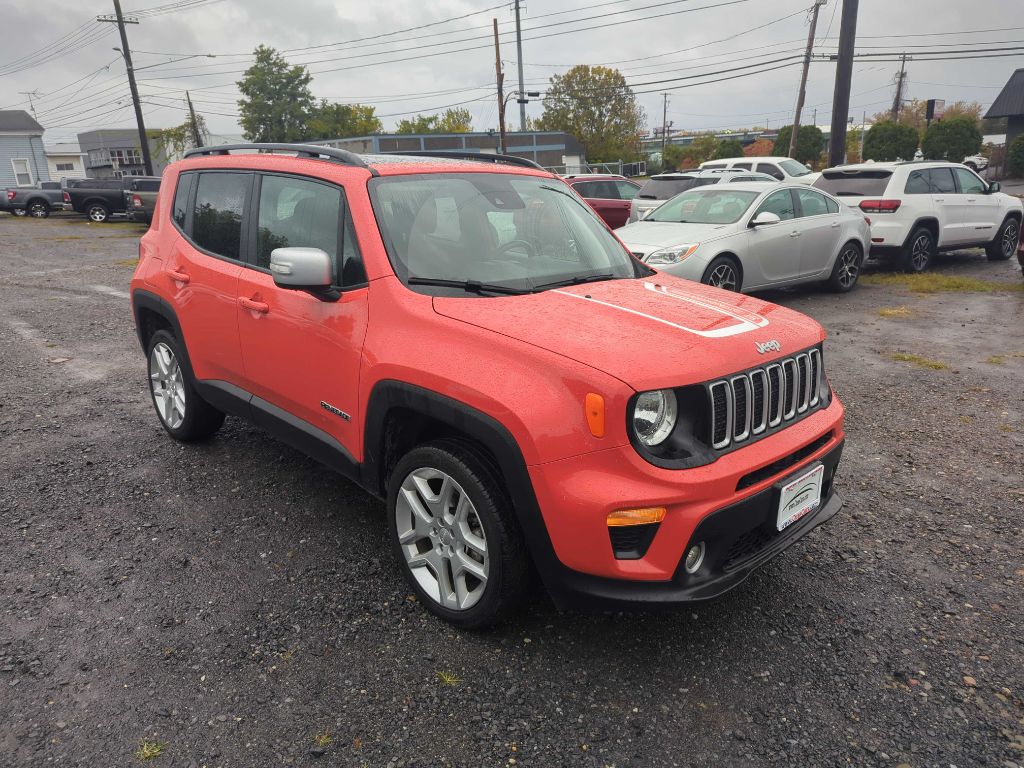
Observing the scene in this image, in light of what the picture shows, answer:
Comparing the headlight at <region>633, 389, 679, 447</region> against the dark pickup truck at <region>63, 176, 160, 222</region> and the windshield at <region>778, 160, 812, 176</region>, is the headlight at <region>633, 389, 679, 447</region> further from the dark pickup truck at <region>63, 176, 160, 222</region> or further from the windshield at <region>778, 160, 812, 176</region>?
the dark pickup truck at <region>63, 176, 160, 222</region>

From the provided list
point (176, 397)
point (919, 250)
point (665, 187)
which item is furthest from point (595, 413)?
point (665, 187)

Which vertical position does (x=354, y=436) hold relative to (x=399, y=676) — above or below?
above

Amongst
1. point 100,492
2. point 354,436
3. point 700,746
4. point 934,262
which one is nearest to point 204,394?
point 100,492

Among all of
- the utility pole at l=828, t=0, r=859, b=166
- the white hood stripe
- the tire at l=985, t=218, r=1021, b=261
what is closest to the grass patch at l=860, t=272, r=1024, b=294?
the tire at l=985, t=218, r=1021, b=261

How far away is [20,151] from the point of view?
50.6 metres

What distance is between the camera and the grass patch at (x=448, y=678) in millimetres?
2664

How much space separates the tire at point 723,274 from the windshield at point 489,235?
15.7 ft

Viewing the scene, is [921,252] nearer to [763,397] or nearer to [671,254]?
[671,254]

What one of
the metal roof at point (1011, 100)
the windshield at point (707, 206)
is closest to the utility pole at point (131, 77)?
the windshield at point (707, 206)

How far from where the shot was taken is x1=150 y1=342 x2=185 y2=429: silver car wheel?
4.77 metres

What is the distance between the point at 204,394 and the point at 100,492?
2.71ft

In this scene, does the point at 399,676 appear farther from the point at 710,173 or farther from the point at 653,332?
the point at 710,173

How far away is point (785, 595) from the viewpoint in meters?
3.17

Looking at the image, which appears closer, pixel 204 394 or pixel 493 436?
pixel 493 436
